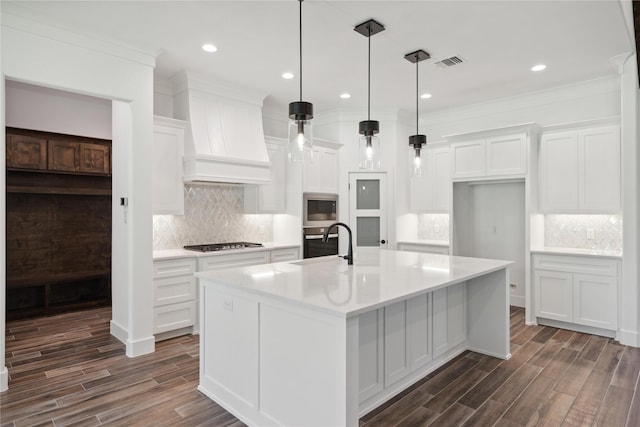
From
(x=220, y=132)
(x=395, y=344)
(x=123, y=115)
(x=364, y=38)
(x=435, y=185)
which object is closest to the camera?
(x=395, y=344)

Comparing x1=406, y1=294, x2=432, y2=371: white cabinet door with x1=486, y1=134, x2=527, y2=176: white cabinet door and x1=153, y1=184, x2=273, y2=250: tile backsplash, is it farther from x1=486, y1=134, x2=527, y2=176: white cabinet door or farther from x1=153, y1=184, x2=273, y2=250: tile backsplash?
x1=153, y1=184, x2=273, y2=250: tile backsplash

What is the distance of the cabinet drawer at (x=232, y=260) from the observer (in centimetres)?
424

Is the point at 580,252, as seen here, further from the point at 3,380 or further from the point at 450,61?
the point at 3,380

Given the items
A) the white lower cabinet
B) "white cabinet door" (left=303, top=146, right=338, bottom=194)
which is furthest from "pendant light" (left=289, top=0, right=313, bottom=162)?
"white cabinet door" (left=303, top=146, right=338, bottom=194)

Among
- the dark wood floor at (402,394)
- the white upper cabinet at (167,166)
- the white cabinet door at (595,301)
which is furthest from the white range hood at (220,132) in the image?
the white cabinet door at (595,301)

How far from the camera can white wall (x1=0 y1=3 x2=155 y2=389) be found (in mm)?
3076

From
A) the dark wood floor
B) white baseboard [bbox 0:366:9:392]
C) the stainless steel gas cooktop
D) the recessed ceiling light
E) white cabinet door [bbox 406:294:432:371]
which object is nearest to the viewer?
the dark wood floor

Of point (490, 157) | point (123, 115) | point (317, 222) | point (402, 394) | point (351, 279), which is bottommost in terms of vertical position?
point (402, 394)

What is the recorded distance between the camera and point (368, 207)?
19.3 feet

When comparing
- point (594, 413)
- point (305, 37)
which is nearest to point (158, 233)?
point (305, 37)

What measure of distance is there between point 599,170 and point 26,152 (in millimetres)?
6780

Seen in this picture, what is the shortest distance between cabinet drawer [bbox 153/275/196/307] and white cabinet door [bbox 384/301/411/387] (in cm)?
238

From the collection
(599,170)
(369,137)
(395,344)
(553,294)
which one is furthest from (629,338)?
(369,137)

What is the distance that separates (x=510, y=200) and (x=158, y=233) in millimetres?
4720
